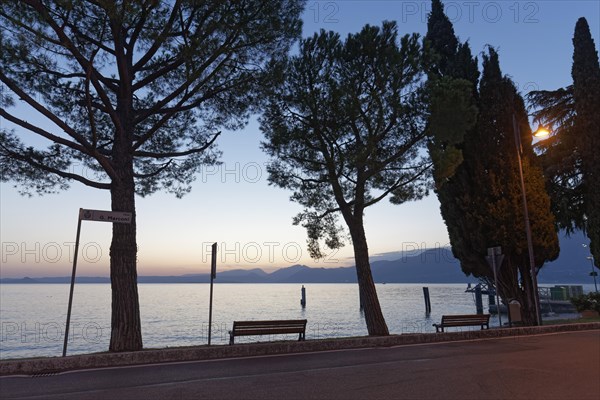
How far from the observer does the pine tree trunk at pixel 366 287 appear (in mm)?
14500

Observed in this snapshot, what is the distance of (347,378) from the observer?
7.16 meters

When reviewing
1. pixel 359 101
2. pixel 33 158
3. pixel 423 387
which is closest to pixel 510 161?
pixel 359 101

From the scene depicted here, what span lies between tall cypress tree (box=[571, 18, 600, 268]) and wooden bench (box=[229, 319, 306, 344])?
16124mm

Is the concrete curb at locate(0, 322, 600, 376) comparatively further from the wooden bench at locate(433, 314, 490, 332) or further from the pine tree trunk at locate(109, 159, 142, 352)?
the wooden bench at locate(433, 314, 490, 332)

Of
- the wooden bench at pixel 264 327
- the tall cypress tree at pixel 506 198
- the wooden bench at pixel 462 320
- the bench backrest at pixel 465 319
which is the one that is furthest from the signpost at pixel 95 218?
the tall cypress tree at pixel 506 198

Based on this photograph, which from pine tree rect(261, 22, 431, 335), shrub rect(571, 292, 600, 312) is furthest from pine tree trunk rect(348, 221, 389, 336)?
shrub rect(571, 292, 600, 312)

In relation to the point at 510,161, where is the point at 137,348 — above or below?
below

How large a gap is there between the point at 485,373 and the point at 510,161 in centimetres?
1410

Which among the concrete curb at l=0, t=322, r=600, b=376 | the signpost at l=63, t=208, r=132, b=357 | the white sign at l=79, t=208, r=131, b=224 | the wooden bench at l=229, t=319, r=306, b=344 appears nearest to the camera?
the concrete curb at l=0, t=322, r=600, b=376

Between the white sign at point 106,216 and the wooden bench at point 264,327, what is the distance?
12.5 ft

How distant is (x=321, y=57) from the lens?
15.0 metres

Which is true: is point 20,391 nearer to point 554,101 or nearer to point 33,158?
point 33,158

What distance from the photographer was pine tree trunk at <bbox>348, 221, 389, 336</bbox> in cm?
1450

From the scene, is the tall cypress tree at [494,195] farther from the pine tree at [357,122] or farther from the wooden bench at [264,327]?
the wooden bench at [264,327]
